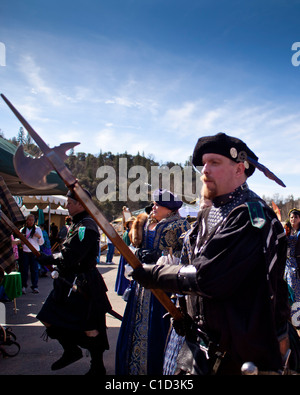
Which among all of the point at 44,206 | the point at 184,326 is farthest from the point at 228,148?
the point at 44,206

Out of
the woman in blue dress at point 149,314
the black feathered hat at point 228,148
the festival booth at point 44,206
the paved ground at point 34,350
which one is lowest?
the paved ground at point 34,350

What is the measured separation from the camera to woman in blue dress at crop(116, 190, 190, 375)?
2.90 m

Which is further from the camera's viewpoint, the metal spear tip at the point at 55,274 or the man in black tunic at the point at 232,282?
the metal spear tip at the point at 55,274

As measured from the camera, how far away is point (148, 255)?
3.17m

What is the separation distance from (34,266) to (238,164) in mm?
6885

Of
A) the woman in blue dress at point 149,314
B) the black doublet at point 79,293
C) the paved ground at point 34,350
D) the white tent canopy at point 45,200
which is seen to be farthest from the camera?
the white tent canopy at point 45,200

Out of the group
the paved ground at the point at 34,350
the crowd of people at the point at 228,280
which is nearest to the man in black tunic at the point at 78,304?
the paved ground at the point at 34,350

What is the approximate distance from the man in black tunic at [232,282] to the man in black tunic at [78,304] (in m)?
1.81

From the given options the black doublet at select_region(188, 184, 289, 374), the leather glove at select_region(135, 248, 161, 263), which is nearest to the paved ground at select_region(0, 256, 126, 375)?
the leather glove at select_region(135, 248, 161, 263)

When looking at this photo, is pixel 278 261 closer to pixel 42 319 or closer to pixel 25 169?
pixel 25 169

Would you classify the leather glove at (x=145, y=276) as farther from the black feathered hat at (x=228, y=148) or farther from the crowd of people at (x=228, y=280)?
the black feathered hat at (x=228, y=148)

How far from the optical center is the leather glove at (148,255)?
3157 mm

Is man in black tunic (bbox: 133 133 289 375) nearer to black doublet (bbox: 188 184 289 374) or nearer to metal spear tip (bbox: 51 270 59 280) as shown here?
black doublet (bbox: 188 184 289 374)
